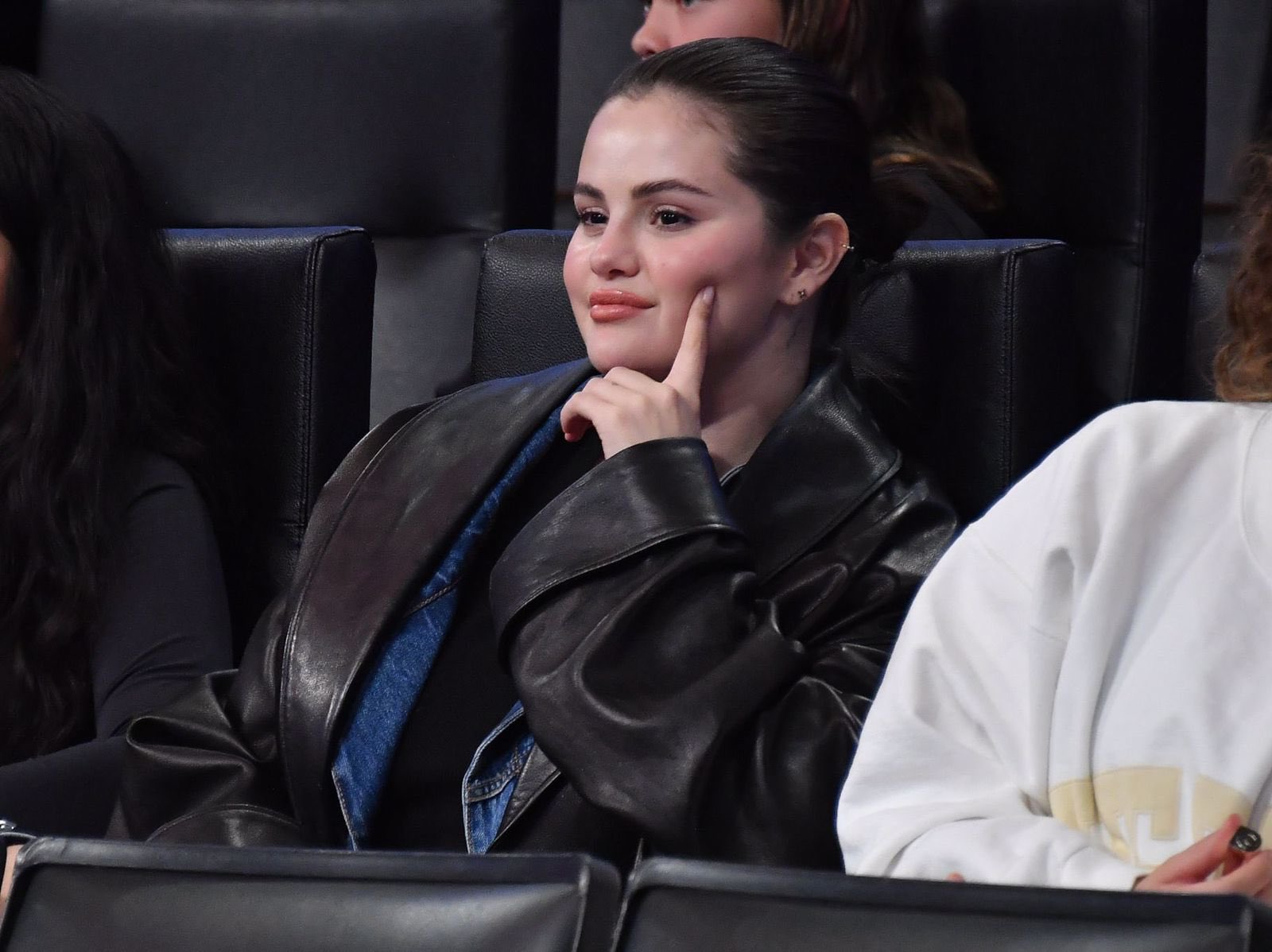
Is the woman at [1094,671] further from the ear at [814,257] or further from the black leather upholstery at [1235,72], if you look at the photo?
the black leather upholstery at [1235,72]

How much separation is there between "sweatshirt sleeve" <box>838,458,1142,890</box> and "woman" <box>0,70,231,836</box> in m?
0.70

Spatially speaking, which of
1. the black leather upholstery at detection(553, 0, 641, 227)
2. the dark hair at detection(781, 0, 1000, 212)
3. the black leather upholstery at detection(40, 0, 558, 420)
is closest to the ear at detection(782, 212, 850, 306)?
the dark hair at detection(781, 0, 1000, 212)

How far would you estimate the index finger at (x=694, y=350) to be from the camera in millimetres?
1308

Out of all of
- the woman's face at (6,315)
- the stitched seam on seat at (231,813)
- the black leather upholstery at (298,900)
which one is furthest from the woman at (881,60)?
the black leather upholstery at (298,900)

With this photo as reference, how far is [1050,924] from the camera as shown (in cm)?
57

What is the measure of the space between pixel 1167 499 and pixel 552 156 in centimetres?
118

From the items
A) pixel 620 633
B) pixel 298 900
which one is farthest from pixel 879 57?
pixel 298 900

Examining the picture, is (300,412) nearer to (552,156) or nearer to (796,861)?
(552,156)

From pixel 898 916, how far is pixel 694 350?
78 centimetres

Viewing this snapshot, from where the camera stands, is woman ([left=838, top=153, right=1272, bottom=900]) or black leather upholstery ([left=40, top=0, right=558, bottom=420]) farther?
black leather upholstery ([left=40, top=0, right=558, bottom=420])

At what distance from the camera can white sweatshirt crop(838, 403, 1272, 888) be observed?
0.92 m

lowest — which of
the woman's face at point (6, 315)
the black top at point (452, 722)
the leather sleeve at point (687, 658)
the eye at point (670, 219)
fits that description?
the black top at point (452, 722)

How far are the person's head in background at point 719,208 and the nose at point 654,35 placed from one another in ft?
1.80

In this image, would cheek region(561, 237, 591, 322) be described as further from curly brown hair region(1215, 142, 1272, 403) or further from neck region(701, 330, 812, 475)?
curly brown hair region(1215, 142, 1272, 403)
